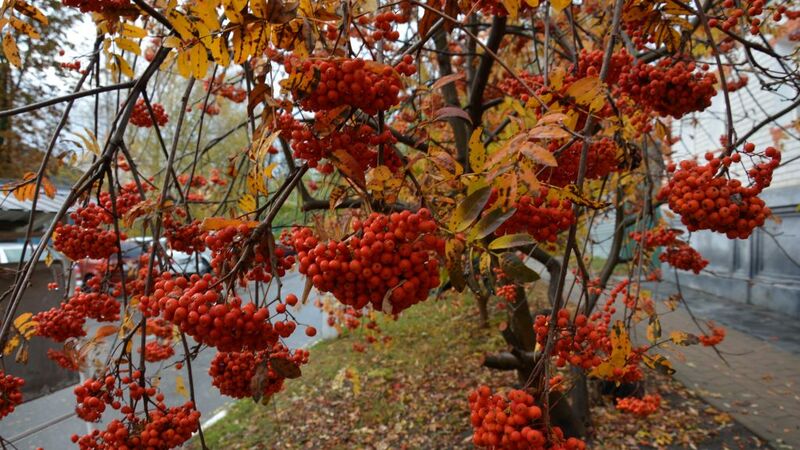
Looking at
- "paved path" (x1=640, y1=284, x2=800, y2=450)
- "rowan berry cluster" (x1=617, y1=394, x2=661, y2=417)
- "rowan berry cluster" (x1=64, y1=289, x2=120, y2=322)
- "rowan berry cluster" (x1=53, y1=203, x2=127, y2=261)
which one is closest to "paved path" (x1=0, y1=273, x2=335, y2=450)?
"rowan berry cluster" (x1=64, y1=289, x2=120, y2=322)

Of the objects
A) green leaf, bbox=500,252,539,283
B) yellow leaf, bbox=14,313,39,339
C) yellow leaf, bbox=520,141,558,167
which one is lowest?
yellow leaf, bbox=14,313,39,339

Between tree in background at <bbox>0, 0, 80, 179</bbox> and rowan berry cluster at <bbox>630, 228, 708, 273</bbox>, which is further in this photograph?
tree in background at <bbox>0, 0, 80, 179</bbox>

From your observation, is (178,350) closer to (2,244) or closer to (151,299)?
(2,244)

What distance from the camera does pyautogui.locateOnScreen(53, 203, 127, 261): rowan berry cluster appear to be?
2104 mm

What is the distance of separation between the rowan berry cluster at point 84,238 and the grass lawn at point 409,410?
2.00 meters

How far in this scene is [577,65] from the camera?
2105mm

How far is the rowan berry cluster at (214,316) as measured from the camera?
43.5 inches

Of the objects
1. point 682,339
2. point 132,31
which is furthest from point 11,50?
point 682,339

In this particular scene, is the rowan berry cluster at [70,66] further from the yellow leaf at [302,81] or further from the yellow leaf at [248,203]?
the yellow leaf at [302,81]

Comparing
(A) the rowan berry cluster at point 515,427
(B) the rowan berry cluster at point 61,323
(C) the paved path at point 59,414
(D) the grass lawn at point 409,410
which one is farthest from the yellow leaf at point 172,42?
(C) the paved path at point 59,414

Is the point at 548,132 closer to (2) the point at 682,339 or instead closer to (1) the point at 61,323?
(2) the point at 682,339

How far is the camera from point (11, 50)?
193cm

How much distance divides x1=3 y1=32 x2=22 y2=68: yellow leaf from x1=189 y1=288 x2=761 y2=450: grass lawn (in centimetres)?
274

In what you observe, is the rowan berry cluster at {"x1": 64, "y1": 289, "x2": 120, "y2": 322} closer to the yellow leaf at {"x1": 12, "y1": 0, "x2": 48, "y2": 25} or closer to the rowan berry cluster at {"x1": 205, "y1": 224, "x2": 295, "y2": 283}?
the yellow leaf at {"x1": 12, "y1": 0, "x2": 48, "y2": 25}
